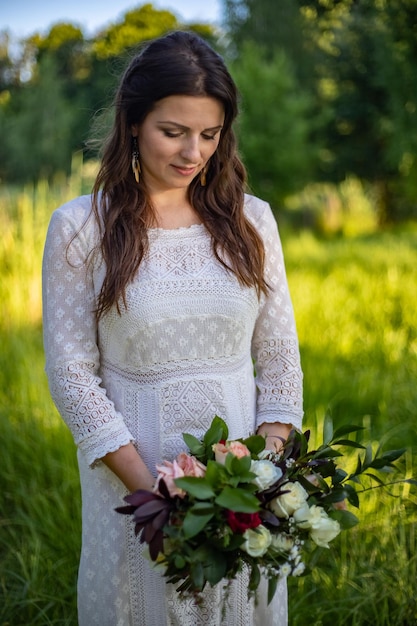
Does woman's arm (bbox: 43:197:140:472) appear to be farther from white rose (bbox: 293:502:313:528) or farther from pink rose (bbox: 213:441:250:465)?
white rose (bbox: 293:502:313:528)

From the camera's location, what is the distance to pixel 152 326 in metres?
1.70

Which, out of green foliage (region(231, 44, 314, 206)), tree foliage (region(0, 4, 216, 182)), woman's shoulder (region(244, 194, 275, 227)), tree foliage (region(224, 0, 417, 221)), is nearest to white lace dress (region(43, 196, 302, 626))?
woman's shoulder (region(244, 194, 275, 227))

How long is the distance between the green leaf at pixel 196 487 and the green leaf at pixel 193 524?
0.04 m

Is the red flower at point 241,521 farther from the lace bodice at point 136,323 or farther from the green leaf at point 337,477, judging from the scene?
the lace bodice at point 136,323

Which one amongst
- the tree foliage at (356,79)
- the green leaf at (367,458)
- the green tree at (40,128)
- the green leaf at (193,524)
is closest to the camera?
the green leaf at (193,524)

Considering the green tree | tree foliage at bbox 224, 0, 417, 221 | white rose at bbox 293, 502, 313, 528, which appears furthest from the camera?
the green tree

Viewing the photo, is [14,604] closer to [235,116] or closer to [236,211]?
[236,211]

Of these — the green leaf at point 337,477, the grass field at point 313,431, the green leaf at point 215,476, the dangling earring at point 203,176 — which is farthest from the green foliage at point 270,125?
the green leaf at point 215,476

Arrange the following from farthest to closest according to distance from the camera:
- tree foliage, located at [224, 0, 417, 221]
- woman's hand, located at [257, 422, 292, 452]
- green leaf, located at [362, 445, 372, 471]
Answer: tree foliage, located at [224, 0, 417, 221], woman's hand, located at [257, 422, 292, 452], green leaf, located at [362, 445, 372, 471]

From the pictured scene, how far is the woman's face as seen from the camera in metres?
1.71

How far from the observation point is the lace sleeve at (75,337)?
1.67 metres

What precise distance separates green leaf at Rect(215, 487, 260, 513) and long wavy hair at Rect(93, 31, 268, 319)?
1.98ft

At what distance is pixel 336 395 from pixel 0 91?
10949mm

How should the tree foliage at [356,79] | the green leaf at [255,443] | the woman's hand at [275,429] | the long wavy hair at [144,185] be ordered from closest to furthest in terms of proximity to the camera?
the green leaf at [255,443], the long wavy hair at [144,185], the woman's hand at [275,429], the tree foliage at [356,79]
